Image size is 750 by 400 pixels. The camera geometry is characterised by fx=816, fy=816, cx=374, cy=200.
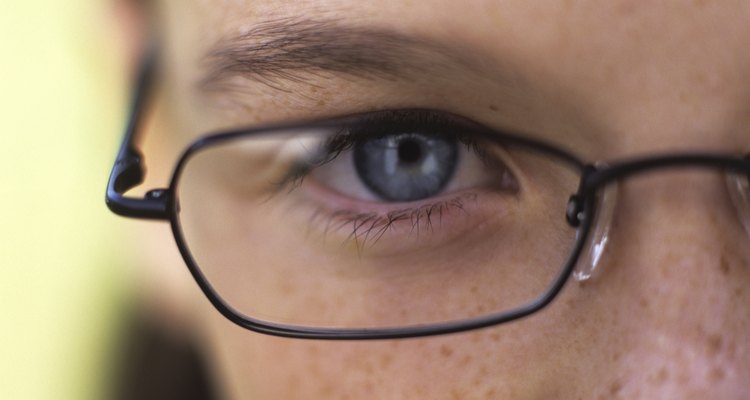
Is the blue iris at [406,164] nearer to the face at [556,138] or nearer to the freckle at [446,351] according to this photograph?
the face at [556,138]

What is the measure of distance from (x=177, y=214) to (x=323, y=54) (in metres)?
0.24

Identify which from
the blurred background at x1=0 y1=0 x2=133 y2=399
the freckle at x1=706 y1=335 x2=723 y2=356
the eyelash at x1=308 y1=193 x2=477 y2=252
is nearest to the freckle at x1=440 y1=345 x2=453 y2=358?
the eyelash at x1=308 y1=193 x2=477 y2=252

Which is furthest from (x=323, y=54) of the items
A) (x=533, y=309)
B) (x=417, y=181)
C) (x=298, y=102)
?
(x=533, y=309)

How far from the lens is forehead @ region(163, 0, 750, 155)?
64 centimetres

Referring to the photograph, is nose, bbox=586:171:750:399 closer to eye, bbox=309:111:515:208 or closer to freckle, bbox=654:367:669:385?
freckle, bbox=654:367:669:385

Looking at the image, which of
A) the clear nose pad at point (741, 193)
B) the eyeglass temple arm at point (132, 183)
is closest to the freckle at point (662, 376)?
the clear nose pad at point (741, 193)

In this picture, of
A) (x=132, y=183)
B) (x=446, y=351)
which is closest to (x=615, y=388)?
(x=446, y=351)

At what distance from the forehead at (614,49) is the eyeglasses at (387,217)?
5 cm

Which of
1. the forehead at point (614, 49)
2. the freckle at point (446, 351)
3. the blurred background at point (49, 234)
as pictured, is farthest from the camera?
the blurred background at point (49, 234)

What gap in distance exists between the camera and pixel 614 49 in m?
0.65

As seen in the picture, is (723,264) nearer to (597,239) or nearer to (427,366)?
(597,239)

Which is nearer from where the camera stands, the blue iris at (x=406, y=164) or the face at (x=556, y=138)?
the face at (x=556, y=138)

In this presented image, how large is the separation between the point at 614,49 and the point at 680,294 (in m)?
0.20

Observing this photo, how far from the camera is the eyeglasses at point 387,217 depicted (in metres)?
0.73
